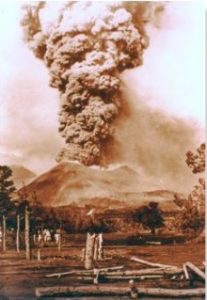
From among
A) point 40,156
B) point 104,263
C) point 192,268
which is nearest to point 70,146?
point 40,156

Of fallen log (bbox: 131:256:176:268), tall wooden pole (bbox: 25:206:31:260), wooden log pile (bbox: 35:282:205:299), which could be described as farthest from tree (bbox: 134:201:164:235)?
tall wooden pole (bbox: 25:206:31:260)

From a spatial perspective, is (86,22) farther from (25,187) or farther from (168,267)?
(168,267)

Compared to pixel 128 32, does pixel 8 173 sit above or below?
below

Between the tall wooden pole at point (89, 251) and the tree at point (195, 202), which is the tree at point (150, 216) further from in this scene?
the tall wooden pole at point (89, 251)

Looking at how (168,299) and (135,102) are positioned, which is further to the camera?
(135,102)

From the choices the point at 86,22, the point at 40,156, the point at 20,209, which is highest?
the point at 86,22

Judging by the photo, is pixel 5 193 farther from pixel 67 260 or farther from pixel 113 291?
pixel 113 291

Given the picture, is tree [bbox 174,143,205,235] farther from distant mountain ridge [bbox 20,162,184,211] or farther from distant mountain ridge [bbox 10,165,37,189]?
distant mountain ridge [bbox 10,165,37,189]

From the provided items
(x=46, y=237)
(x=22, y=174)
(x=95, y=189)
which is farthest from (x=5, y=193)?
(x=95, y=189)
